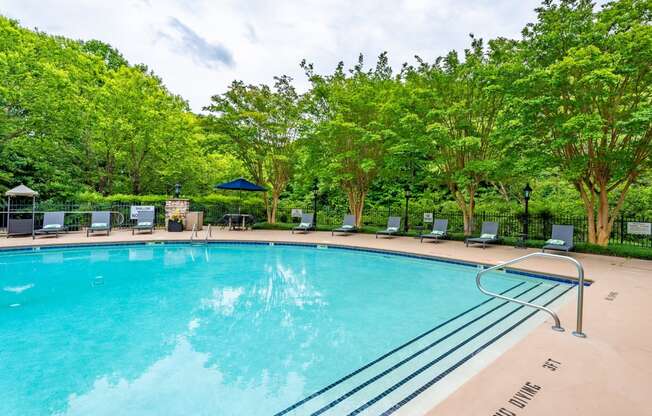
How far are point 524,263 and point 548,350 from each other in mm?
5479

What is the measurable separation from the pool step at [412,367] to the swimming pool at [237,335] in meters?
0.02

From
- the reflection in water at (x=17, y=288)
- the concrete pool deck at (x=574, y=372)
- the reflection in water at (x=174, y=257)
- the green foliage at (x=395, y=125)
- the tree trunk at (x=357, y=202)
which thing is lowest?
the reflection in water at (x=17, y=288)

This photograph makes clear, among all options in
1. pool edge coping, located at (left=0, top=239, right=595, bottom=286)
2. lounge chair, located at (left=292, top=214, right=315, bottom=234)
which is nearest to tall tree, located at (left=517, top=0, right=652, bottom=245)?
pool edge coping, located at (left=0, top=239, right=595, bottom=286)

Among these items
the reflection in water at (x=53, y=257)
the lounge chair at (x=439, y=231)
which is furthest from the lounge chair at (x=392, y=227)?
the reflection in water at (x=53, y=257)

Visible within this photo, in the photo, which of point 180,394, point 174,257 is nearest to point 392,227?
point 174,257

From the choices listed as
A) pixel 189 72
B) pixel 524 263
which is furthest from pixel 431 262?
pixel 189 72

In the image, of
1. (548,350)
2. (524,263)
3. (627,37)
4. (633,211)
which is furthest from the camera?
(633,211)

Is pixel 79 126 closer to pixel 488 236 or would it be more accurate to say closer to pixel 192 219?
pixel 192 219

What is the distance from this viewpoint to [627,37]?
7.38 m

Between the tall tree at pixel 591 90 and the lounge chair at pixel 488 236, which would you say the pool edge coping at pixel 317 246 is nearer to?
the lounge chair at pixel 488 236

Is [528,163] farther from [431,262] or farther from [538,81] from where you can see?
[431,262]

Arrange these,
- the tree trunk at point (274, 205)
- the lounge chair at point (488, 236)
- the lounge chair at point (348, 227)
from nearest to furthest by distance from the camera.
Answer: the lounge chair at point (488, 236), the lounge chair at point (348, 227), the tree trunk at point (274, 205)

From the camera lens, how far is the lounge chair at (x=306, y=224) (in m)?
14.5

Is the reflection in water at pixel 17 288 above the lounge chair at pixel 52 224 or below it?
below
